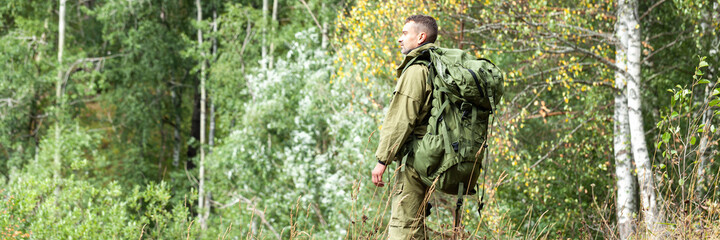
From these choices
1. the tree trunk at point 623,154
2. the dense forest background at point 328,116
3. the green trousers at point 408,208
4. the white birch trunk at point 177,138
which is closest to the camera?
the green trousers at point 408,208

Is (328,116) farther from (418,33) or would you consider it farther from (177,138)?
(177,138)

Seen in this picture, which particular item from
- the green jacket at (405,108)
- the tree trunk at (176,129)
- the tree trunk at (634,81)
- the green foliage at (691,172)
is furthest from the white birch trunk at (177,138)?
the green jacket at (405,108)

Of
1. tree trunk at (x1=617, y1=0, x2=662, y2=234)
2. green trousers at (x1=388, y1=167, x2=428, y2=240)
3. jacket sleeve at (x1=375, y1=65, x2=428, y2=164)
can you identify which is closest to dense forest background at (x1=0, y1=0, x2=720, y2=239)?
tree trunk at (x1=617, y1=0, x2=662, y2=234)

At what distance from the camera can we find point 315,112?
14672 mm

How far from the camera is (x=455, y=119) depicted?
3449 millimetres

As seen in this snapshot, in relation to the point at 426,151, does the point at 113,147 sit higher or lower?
lower

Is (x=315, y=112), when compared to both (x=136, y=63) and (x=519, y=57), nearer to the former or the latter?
(x=519, y=57)

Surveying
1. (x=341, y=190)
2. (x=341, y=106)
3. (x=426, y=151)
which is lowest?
(x=341, y=190)

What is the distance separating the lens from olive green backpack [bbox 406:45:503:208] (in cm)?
339

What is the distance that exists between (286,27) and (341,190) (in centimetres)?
1029

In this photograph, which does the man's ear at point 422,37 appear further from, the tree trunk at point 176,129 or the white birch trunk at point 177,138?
the white birch trunk at point 177,138

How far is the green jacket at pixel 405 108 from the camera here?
3471 millimetres

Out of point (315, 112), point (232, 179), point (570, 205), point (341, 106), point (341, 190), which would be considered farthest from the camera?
point (232, 179)

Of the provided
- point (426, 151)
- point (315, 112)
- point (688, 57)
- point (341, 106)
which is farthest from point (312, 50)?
point (426, 151)
